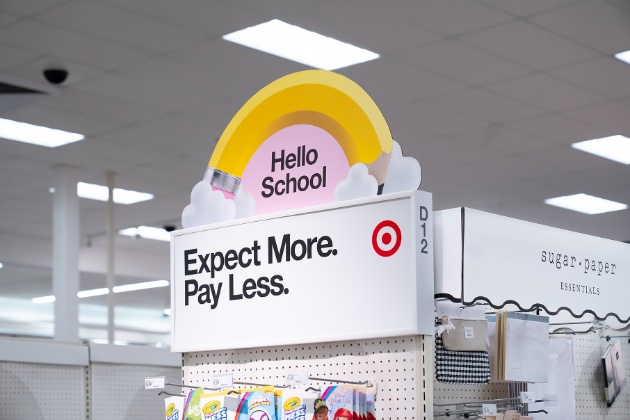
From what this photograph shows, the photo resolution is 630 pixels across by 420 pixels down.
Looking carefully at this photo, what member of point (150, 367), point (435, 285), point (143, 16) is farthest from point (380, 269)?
point (143, 16)

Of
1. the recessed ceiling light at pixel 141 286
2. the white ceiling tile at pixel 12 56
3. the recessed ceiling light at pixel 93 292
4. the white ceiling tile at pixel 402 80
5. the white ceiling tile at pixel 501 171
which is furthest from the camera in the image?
the recessed ceiling light at pixel 93 292

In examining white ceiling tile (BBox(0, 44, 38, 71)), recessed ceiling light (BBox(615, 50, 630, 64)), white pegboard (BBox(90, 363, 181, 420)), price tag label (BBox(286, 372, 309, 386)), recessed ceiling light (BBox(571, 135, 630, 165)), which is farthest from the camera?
recessed ceiling light (BBox(571, 135, 630, 165))

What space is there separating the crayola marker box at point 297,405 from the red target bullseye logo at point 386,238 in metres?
0.47

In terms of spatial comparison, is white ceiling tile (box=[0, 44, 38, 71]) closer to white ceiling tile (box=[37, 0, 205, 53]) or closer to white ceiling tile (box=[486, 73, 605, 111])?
white ceiling tile (box=[37, 0, 205, 53])

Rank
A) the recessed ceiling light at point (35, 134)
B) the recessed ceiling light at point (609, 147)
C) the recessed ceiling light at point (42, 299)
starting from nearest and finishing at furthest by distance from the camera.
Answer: the recessed ceiling light at point (35, 134)
the recessed ceiling light at point (609, 147)
the recessed ceiling light at point (42, 299)

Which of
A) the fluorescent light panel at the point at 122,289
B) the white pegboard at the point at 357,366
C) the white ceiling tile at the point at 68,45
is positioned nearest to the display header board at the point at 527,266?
the white pegboard at the point at 357,366

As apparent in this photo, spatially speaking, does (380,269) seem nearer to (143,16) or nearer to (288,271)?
(288,271)

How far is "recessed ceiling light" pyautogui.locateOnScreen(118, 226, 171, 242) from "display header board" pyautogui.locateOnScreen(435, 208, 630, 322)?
9.58m

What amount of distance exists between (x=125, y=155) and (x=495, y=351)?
6757 millimetres

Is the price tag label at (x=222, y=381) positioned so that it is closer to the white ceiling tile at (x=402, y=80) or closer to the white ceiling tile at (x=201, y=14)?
the white ceiling tile at (x=201, y=14)

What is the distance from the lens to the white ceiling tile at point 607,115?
→ 834cm

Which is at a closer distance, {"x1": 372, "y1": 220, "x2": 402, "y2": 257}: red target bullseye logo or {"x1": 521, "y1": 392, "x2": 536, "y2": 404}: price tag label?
{"x1": 372, "y1": 220, "x2": 402, "y2": 257}: red target bullseye logo

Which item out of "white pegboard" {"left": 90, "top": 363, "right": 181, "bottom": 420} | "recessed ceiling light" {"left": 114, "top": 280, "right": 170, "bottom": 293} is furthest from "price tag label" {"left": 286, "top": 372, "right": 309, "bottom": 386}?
"recessed ceiling light" {"left": 114, "top": 280, "right": 170, "bottom": 293}

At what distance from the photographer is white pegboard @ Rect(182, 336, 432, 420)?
2.77 metres
